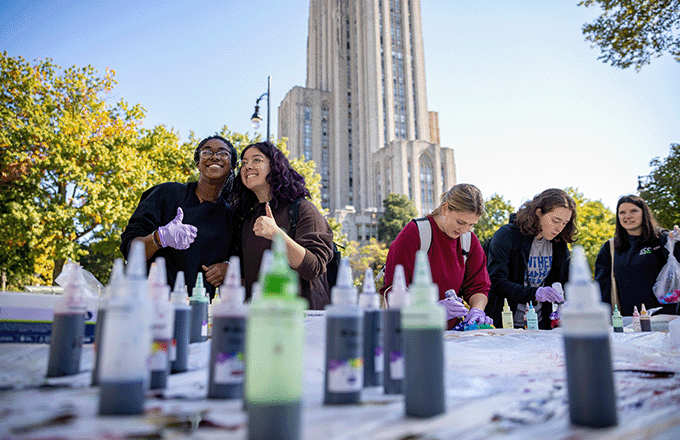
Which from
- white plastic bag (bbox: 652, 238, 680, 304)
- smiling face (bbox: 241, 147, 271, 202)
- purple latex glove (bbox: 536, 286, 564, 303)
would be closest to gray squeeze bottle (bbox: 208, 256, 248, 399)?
smiling face (bbox: 241, 147, 271, 202)

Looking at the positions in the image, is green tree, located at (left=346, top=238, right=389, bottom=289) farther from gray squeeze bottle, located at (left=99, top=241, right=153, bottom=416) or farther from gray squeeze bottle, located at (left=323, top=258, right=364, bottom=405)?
gray squeeze bottle, located at (left=99, top=241, right=153, bottom=416)

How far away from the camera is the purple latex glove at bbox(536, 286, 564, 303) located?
3697mm

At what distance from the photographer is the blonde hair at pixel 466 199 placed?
3383mm

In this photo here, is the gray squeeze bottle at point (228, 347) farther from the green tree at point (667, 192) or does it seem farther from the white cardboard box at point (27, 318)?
the green tree at point (667, 192)

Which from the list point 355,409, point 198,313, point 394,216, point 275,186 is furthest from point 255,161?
point 394,216

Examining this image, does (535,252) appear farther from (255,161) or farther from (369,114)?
(369,114)

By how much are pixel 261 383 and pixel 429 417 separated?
1.33 ft

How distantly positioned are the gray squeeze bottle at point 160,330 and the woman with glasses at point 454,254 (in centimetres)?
217

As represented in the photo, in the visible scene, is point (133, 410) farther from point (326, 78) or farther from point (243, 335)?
point (326, 78)

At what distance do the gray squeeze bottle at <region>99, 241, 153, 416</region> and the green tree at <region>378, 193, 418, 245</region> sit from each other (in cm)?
4477

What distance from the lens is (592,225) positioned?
2489cm

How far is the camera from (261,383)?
786mm

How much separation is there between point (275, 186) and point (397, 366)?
1999 millimetres

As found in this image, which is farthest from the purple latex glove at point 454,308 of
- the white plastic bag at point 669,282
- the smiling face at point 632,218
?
the smiling face at point 632,218
